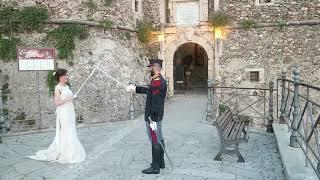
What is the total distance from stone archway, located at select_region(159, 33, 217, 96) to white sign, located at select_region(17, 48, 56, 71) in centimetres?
576

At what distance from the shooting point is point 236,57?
1573 cm

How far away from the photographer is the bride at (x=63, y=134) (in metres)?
6.70

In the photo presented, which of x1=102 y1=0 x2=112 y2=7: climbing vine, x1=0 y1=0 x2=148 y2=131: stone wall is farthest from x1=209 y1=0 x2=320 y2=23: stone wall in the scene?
x1=102 y1=0 x2=112 y2=7: climbing vine

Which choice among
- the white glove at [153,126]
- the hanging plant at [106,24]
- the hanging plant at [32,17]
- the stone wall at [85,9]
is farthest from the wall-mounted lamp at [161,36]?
the white glove at [153,126]

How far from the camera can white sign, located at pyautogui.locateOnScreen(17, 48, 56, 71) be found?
38.0 feet

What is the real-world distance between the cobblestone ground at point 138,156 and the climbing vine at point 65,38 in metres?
3.56

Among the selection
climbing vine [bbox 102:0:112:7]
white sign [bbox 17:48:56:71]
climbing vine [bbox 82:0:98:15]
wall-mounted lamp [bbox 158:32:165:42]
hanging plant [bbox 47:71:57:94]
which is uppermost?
climbing vine [bbox 102:0:112:7]

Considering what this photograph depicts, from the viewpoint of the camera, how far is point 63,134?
6.74 metres

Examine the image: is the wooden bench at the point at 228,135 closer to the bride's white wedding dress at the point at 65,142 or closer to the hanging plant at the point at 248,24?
the bride's white wedding dress at the point at 65,142

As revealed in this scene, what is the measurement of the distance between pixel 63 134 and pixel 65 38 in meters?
6.19

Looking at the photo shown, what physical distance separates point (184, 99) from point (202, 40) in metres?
2.71

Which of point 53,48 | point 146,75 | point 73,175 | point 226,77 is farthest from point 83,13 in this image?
point 73,175

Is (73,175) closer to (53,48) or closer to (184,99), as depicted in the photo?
(53,48)

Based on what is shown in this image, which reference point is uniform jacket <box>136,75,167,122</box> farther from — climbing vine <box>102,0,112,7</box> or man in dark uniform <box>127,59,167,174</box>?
climbing vine <box>102,0,112,7</box>
